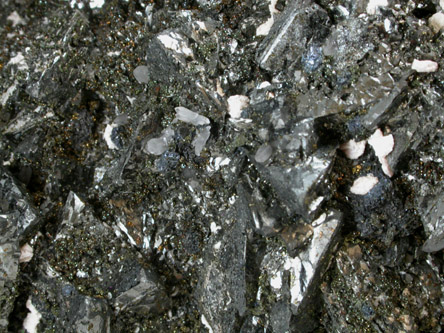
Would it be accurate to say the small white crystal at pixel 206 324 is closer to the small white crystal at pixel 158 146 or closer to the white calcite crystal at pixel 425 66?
the small white crystal at pixel 158 146

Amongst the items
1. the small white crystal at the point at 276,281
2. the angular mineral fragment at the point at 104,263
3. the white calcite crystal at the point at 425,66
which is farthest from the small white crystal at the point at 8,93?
the white calcite crystal at the point at 425,66

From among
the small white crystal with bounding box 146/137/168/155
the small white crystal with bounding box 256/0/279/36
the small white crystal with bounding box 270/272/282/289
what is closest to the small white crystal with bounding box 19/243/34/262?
the small white crystal with bounding box 146/137/168/155

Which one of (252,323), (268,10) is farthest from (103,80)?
(252,323)

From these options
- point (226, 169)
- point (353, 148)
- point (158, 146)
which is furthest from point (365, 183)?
point (158, 146)

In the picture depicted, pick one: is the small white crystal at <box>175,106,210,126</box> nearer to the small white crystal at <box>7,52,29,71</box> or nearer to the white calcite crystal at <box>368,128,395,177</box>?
the white calcite crystal at <box>368,128,395,177</box>

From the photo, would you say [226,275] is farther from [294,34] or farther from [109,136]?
[294,34]

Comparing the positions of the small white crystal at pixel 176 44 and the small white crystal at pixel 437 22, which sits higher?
the small white crystal at pixel 176 44

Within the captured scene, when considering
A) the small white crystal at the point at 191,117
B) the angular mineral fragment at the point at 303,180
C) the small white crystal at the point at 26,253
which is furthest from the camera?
the small white crystal at the point at 26,253
